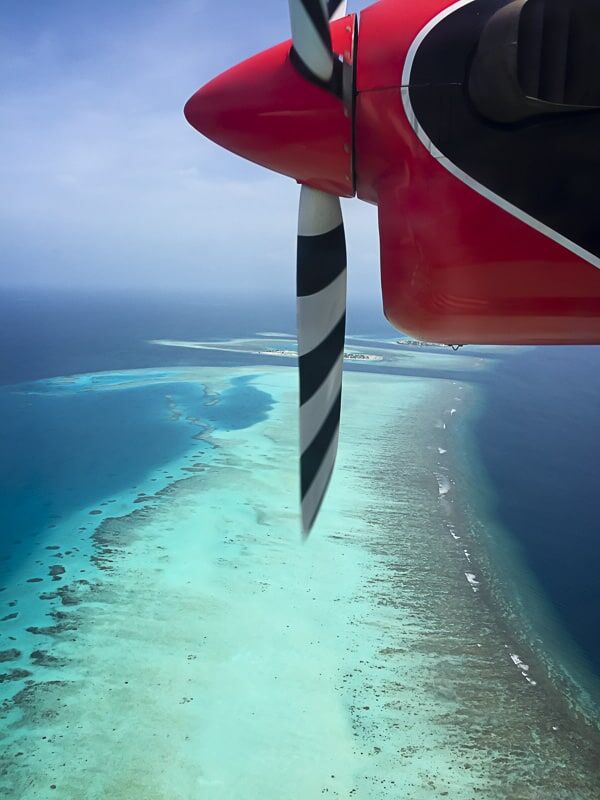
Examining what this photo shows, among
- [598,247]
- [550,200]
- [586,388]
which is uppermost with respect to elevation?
[550,200]

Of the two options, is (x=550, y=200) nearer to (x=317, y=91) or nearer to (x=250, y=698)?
(x=317, y=91)

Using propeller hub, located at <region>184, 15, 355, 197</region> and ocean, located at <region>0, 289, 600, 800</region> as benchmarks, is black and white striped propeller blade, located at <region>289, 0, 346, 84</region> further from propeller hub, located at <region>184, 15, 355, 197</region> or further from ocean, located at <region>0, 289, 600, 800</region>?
ocean, located at <region>0, 289, 600, 800</region>

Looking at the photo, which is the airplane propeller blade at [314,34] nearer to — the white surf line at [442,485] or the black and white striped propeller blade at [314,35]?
the black and white striped propeller blade at [314,35]

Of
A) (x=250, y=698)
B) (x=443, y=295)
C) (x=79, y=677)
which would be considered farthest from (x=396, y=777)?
(x=443, y=295)

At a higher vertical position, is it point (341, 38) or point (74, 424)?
point (341, 38)

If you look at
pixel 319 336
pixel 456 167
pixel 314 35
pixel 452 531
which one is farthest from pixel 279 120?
pixel 452 531

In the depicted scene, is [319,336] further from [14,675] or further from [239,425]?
[239,425]
